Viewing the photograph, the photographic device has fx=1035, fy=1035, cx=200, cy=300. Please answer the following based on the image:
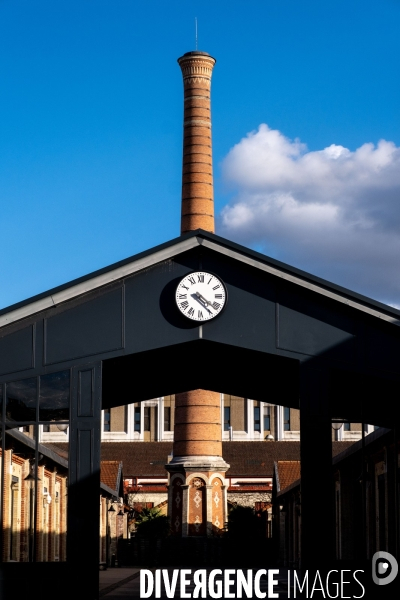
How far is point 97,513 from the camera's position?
58.9 feet

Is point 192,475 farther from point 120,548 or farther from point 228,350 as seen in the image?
point 228,350

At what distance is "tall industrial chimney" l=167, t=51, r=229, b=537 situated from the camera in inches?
1864

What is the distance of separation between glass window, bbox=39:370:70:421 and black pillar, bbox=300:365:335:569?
4.16 metres

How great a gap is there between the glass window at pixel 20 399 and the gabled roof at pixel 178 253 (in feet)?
3.75

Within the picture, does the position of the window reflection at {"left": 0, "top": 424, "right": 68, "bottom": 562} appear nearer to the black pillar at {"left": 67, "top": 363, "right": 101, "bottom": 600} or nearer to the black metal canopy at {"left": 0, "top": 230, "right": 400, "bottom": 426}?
the black pillar at {"left": 67, "top": 363, "right": 101, "bottom": 600}

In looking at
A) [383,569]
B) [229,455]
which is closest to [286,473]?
[229,455]

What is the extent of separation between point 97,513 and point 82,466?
85 cm

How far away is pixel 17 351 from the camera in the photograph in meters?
18.5

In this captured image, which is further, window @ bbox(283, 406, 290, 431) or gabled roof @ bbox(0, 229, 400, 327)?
window @ bbox(283, 406, 290, 431)

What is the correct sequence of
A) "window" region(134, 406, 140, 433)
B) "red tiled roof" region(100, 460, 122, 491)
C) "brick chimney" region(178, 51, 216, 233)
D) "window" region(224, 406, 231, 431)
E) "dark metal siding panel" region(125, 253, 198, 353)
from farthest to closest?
"window" region(134, 406, 140, 433) → "window" region(224, 406, 231, 431) → "red tiled roof" region(100, 460, 122, 491) → "brick chimney" region(178, 51, 216, 233) → "dark metal siding panel" region(125, 253, 198, 353)

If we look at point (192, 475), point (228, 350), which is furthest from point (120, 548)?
point (228, 350)

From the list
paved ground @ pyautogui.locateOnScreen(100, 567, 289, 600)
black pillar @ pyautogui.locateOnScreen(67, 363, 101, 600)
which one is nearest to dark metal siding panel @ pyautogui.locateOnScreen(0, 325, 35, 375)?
black pillar @ pyautogui.locateOnScreen(67, 363, 101, 600)

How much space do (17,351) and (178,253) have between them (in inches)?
133

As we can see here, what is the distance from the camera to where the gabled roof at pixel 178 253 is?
1825 centimetres
